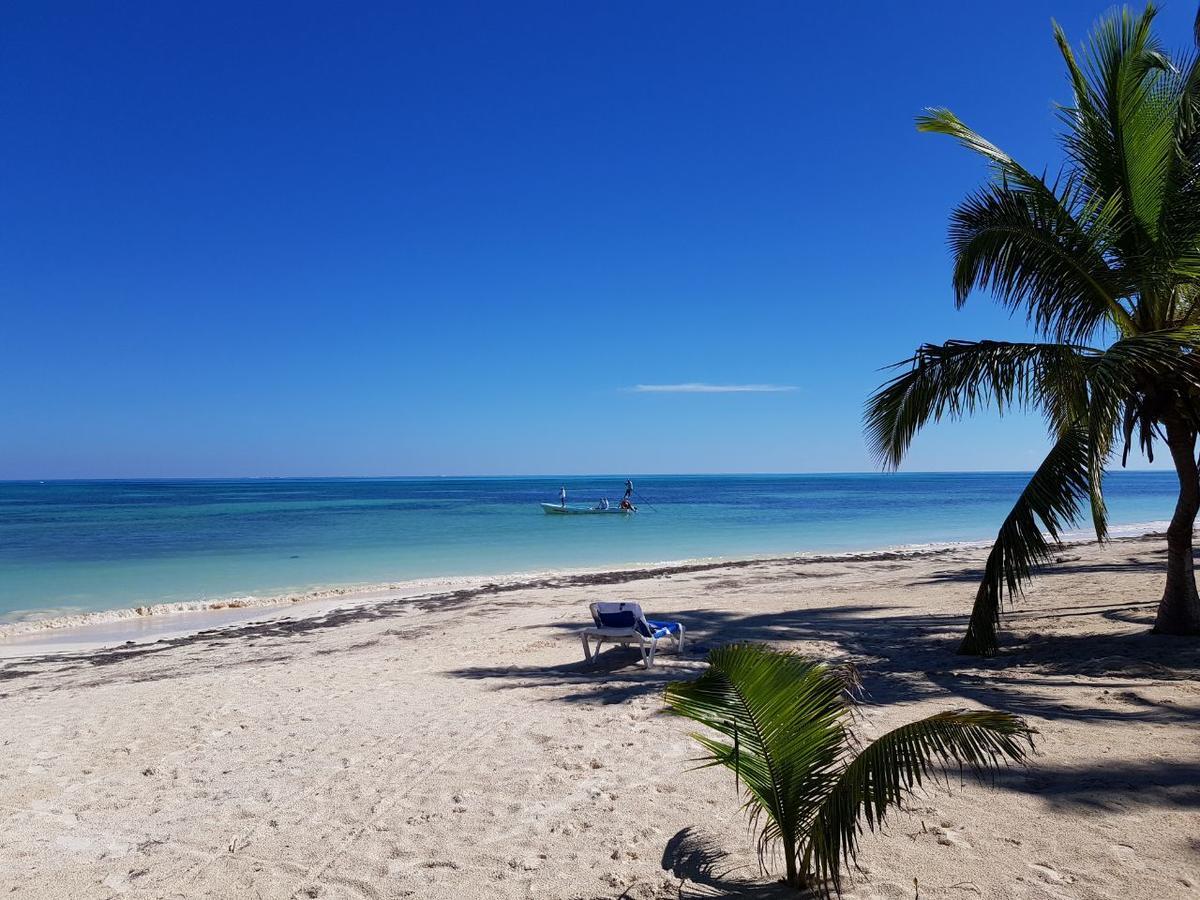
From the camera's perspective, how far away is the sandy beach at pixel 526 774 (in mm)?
3332

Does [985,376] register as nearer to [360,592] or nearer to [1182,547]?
[1182,547]

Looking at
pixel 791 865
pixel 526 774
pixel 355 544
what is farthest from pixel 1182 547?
pixel 355 544

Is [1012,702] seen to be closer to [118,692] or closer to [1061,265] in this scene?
[1061,265]

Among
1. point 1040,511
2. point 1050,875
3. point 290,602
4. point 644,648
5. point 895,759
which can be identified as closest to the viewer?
point 895,759

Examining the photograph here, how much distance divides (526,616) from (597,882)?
8.36 meters

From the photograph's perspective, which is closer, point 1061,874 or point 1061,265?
point 1061,874

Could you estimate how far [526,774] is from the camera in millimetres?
4652

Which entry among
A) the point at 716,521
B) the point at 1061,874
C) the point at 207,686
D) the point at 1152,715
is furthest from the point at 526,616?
the point at 716,521

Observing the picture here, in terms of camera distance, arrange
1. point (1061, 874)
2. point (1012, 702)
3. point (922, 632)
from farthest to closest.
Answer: point (922, 632) < point (1012, 702) < point (1061, 874)

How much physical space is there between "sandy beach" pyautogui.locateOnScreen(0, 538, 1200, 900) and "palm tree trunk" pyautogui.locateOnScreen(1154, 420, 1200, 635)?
267 millimetres

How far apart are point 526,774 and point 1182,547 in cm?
630

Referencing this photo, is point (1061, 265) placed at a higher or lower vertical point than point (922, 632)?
higher

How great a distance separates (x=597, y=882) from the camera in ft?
10.9

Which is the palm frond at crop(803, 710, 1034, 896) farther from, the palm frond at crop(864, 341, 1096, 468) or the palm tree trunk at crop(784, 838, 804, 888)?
the palm frond at crop(864, 341, 1096, 468)
